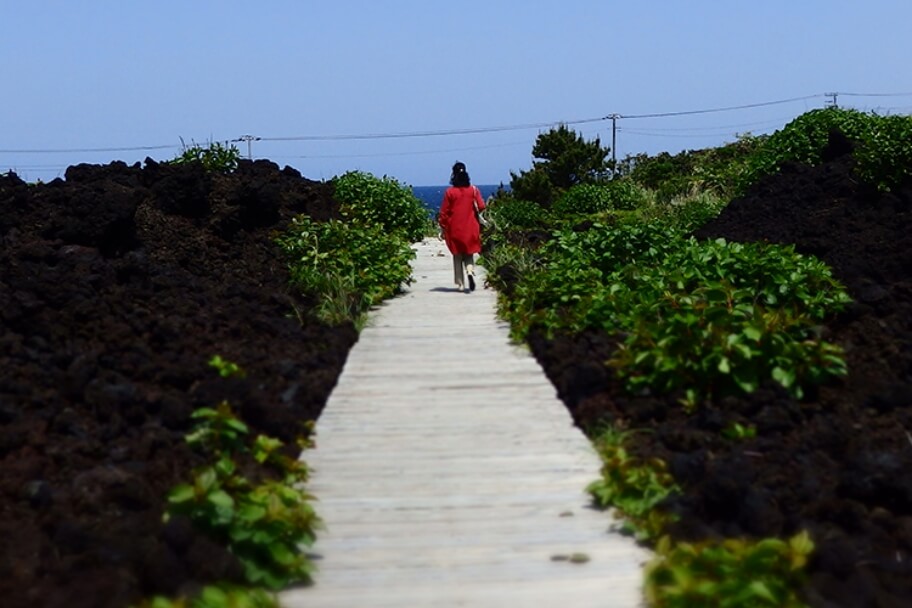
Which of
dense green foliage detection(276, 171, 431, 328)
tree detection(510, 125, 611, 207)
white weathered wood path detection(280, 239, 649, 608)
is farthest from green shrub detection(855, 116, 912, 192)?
tree detection(510, 125, 611, 207)

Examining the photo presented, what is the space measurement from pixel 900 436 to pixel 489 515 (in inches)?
101

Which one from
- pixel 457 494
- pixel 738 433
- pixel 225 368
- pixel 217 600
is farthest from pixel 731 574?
pixel 225 368

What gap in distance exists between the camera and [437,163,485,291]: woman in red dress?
47.8 ft

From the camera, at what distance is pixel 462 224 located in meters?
14.7

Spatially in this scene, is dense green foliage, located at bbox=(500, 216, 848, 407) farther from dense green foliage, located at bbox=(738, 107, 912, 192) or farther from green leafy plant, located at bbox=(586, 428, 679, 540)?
dense green foliage, located at bbox=(738, 107, 912, 192)

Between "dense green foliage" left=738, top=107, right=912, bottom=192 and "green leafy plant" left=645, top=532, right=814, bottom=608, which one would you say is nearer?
"green leafy plant" left=645, top=532, right=814, bottom=608

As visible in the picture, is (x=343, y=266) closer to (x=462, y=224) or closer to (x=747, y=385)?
(x=462, y=224)

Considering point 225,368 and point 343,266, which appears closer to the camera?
point 225,368

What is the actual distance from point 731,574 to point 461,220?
9.97 m

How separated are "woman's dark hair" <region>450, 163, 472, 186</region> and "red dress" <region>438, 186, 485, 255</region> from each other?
6cm

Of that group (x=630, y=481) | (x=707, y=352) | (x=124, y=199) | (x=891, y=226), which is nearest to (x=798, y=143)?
(x=891, y=226)

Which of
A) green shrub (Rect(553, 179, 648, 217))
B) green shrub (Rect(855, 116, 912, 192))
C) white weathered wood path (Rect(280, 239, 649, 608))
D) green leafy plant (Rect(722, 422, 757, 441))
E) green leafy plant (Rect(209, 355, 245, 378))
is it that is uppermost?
green shrub (Rect(855, 116, 912, 192))

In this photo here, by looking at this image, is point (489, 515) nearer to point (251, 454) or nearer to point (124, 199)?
point (251, 454)

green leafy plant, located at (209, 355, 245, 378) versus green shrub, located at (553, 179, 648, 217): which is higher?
green shrub, located at (553, 179, 648, 217)
